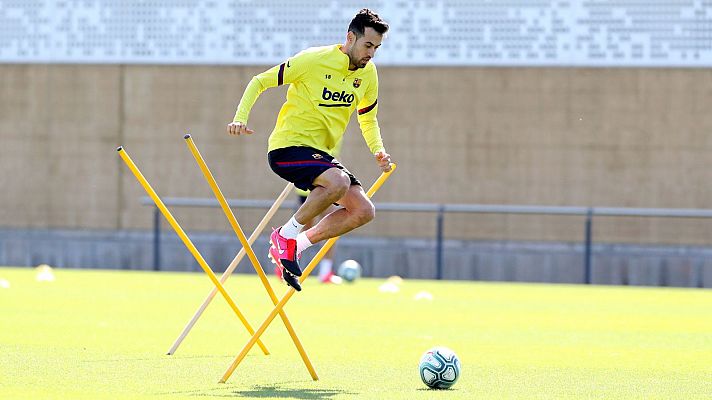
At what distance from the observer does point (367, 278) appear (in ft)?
75.8

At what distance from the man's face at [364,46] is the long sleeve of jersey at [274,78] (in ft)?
1.08

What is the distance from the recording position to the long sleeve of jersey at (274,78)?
30.3 feet

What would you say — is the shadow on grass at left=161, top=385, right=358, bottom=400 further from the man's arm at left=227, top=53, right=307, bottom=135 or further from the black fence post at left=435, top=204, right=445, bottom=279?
the black fence post at left=435, top=204, right=445, bottom=279

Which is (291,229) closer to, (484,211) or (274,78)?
(274,78)

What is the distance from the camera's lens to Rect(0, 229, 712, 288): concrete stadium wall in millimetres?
23141

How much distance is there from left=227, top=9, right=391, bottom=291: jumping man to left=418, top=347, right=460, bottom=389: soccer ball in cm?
104

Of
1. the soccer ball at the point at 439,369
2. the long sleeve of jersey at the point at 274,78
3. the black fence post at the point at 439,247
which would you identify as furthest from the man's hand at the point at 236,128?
the black fence post at the point at 439,247

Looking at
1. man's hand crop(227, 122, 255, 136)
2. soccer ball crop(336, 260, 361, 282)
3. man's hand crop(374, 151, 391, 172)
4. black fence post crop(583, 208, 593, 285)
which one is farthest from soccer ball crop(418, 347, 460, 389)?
black fence post crop(583, 208, 593, 285)

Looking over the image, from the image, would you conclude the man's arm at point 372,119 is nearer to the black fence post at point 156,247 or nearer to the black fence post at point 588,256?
the black fence post at point 588,256

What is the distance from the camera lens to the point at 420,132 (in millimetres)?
25047

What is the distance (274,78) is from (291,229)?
0.96 metres

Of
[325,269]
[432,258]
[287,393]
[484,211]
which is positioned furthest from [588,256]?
[287,393]

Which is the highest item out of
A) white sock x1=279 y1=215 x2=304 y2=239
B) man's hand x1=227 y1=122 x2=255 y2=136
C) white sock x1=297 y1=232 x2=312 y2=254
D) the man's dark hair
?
the man's dark hair

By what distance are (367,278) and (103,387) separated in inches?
574
